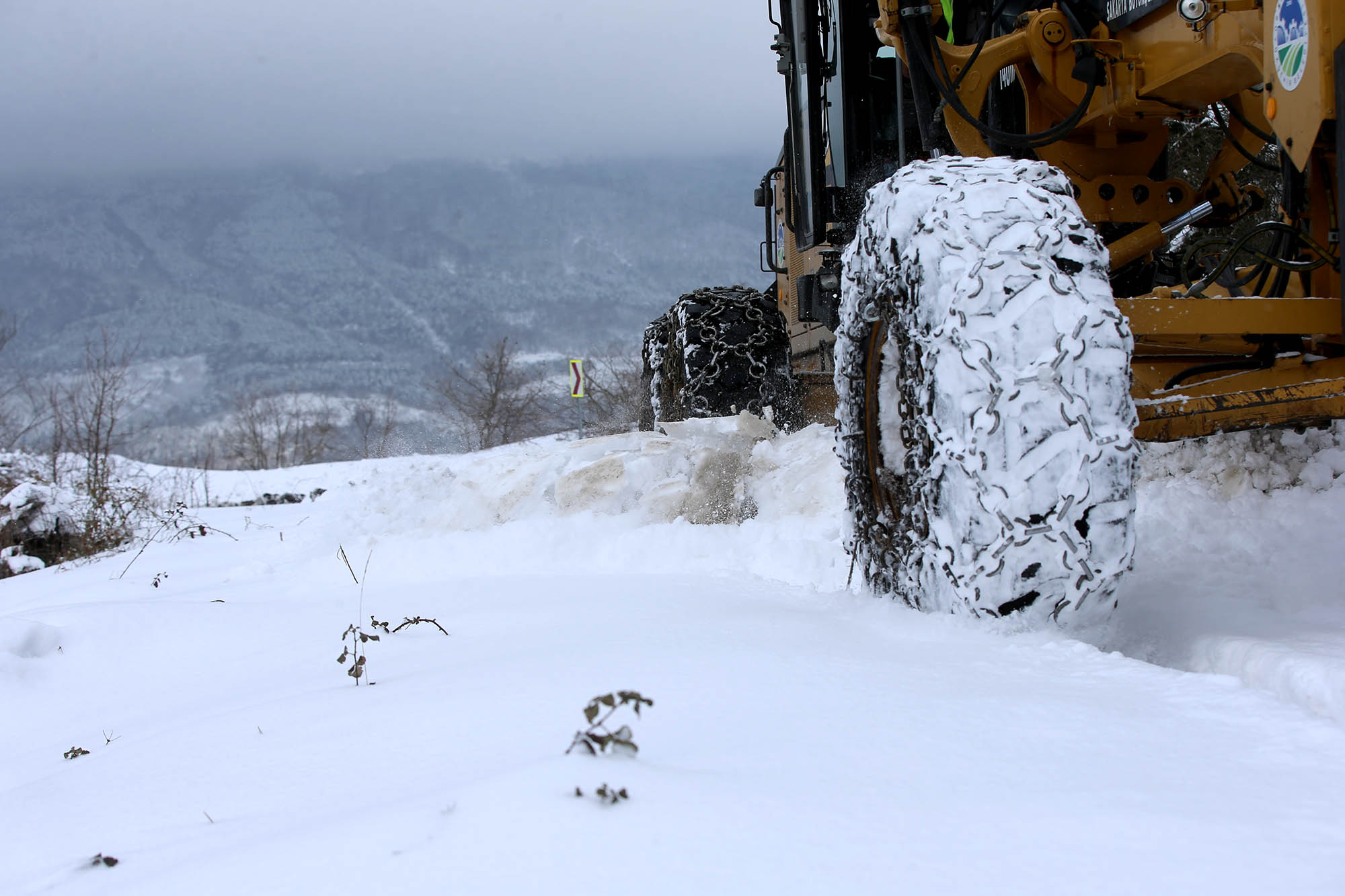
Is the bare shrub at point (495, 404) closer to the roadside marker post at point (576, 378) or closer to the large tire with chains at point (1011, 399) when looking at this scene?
the roadside marker post at point (576, 378)

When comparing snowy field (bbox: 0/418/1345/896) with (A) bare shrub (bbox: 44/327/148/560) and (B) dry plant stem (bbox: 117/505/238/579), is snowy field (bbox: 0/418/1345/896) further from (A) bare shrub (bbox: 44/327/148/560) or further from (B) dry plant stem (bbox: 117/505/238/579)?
(A) bare shrub (bbox: 44/327/148/560)

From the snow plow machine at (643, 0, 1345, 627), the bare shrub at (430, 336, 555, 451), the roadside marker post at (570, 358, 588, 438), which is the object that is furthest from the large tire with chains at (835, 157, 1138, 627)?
the bare shrub at (430, 336, 555, 451)

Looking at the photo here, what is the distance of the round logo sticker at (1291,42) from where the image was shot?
2.06m

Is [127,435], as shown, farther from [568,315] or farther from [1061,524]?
[568,315]

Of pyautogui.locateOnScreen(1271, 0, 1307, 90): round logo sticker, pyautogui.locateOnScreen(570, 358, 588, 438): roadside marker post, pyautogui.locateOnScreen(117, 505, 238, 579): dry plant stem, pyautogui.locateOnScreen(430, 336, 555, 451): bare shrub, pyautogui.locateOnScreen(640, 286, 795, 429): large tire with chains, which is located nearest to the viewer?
pyautogui.locateOnScreen(1271, 0, 1307, 90): round logo sticker

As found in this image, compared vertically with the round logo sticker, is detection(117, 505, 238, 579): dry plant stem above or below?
below

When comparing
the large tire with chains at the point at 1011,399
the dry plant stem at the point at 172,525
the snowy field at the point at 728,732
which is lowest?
the dry plant stem at the point at 172,525

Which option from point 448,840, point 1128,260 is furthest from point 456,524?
point 448,840

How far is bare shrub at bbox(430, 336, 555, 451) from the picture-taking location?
806 inches

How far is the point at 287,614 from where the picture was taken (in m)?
2.77

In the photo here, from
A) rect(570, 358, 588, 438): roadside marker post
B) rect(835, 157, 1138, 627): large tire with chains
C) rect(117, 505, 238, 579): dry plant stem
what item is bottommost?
rect(117, 505, 238, 579): dry plant stem

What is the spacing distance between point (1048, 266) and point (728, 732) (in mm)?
1081

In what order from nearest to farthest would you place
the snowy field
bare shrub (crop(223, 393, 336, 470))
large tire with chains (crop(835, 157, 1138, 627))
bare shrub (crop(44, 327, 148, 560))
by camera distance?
the snowy field → large tire with chains (crop(835, 157, 1138, 627)) → bare shrub (crop(44, 327, 148, 560)) → bare shrub (crop(223, 393, 336, 470))

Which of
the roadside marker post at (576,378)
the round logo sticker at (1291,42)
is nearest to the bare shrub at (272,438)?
the roadside marker post at (576,378)
